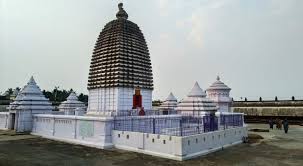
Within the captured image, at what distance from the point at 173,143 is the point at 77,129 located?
9.45 m

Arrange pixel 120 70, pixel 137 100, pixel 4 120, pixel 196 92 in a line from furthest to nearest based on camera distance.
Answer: pixel 4 120 < pixel 137 100 < pixel 120 70 < pixel 196 92

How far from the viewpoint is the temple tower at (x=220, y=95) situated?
37.6 m

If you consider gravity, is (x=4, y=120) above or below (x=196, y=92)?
below

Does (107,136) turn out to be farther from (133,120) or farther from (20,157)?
(20,157)

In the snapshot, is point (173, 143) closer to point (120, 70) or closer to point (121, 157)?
point (121, 157)

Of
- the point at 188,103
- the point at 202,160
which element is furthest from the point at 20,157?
the point at 188,103

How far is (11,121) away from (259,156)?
26.4 m

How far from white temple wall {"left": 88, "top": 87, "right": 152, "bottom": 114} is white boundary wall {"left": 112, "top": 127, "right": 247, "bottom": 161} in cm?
772

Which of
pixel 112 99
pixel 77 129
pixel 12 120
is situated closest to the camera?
pixel 77 129

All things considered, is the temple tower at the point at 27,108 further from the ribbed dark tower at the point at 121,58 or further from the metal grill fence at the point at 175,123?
the metal grill fence at the point at 175,123

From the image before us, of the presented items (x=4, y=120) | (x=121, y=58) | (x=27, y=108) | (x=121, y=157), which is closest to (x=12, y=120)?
(x=4, y=120)

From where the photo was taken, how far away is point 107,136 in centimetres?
1827

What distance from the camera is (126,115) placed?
2248 centimetres

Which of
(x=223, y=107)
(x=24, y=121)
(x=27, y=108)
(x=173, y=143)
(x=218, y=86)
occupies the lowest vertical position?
(x=173, y=143)
